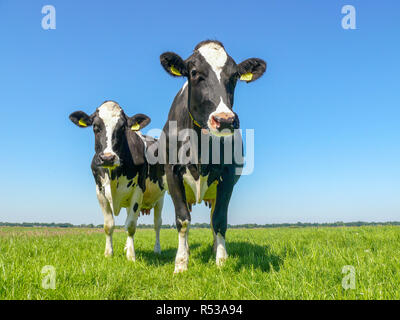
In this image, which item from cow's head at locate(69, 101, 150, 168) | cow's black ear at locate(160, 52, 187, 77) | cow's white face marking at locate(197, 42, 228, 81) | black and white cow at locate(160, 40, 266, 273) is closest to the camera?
black and white cow at locate(160, 40, 266, 273)

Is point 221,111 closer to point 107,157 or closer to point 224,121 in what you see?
point 224,121

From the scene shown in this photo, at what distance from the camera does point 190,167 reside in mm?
4953

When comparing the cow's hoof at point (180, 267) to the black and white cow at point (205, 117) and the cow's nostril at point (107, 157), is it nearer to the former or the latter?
the black and white cow at point (205, 117)

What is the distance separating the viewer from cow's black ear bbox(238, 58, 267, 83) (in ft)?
16.4

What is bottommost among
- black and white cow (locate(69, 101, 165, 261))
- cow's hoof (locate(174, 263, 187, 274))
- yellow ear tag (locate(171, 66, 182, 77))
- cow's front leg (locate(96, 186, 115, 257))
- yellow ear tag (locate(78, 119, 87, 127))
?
cow's hoof (locate(174, 263, 187, 274))

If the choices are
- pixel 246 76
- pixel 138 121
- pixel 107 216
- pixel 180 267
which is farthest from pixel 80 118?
pixel 180 267

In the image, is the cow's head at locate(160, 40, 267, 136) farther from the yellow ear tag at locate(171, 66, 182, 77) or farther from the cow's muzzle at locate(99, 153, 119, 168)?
the cow's muzzle at locate(99, 153, 119, 168)

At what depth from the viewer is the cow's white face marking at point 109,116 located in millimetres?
6161

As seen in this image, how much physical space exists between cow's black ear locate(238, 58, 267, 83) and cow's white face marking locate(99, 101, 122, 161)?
9.23 ft

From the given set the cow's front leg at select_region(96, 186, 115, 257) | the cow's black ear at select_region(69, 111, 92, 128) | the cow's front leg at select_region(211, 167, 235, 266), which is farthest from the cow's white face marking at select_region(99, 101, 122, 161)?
the cow's front leg at select_region(211, 167, 235, 266)

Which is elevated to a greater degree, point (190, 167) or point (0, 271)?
point (190, 167)
